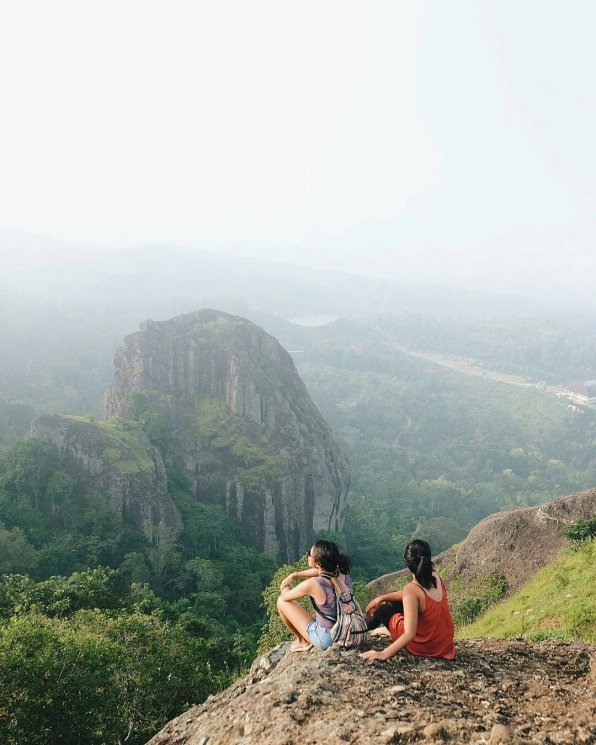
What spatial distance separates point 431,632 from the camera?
763 centimetres

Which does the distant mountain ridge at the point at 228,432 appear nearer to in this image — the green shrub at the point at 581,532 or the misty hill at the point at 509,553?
the misty hill at the point at 509,553

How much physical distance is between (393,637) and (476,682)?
120 centimetres

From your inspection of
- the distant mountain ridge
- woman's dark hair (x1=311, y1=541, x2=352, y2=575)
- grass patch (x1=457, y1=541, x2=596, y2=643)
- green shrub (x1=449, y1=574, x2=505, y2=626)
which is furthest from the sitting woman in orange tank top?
the distant mountain ridge

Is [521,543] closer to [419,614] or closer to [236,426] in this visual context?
[419,614]

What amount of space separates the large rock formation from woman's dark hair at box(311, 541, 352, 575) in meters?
48.6

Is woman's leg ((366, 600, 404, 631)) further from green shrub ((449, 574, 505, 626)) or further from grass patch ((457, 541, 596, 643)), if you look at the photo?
green shrub ((449, 574, 505, 626))

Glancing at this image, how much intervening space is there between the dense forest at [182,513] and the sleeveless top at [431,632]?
306 inches

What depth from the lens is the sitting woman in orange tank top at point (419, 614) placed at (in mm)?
7270

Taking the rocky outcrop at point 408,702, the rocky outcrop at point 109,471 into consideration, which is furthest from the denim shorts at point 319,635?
the rocky outcrop at point 109,471

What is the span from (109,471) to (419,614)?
3955 centimetres

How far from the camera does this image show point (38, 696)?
1126 centimetres

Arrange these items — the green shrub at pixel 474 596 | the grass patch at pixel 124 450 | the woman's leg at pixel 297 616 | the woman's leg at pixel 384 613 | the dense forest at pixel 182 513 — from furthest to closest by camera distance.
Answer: the grass patch at pixel 124 450 < the green shrub at pixel 474 596 < the dense forest at pixel 182 513 < the woman's leg at pixel 297 616 < the woman's leg at pixel 384 613

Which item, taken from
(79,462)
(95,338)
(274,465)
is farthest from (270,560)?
(95,338)

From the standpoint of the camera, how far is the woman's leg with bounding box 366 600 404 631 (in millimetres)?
A: 7984
